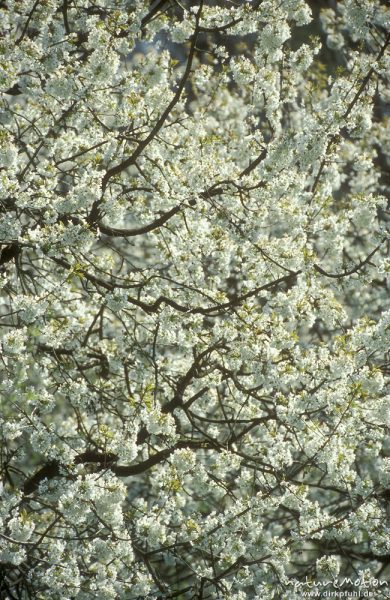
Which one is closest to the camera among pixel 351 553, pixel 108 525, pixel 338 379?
pixel 108 525

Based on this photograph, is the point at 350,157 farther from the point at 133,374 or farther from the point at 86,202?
the point at 86,202

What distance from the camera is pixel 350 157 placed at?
1077 centimetres

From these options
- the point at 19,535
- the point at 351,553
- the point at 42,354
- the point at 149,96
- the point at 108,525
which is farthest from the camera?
the point at 351,553

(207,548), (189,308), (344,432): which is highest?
(189,308)

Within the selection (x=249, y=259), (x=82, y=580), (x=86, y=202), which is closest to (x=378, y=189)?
(x=249, y=259)

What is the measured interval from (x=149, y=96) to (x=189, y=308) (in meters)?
1.74

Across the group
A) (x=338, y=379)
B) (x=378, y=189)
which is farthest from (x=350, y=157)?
(x=338, y=379)

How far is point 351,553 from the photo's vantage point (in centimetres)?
768

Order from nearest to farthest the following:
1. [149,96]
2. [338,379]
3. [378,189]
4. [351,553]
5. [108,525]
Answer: [108,525] < [338,379] < [149,96] < [351,553] < [378,189]

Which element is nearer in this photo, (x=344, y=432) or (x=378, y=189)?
(x=344, y=432)

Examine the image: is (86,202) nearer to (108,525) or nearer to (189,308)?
(189,308)

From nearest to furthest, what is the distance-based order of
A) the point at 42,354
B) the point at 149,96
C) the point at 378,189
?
the point at 149,96
the point at 42,354
the point at 378,189

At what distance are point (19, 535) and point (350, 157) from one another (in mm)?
7816

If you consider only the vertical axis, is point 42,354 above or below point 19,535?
above
